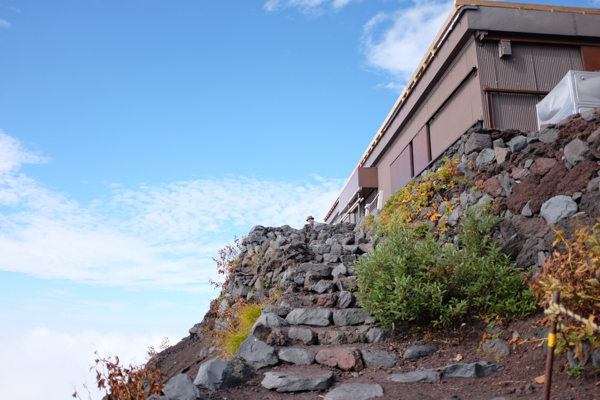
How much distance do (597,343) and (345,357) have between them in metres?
2.99

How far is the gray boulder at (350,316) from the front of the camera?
722 cm

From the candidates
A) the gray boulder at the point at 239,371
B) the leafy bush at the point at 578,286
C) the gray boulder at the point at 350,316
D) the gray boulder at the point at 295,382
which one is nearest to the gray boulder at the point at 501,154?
the gray boulder at the point at 350,316

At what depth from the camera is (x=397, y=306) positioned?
6.10 meters

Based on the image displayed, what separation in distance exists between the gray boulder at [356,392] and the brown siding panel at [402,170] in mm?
9383

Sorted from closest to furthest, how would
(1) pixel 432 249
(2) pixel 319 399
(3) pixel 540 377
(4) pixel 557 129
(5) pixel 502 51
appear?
(3) pixel 540 377
(2) pixel 319 399
(1) pixel 432 249
(4) pixel 557 129
(5) pixel 502 51

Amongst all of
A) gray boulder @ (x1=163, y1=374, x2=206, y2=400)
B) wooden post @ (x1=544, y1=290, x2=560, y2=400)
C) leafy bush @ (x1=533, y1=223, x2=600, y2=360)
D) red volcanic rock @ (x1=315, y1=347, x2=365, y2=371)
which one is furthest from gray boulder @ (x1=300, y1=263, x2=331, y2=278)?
wooden post @ (x1=544, y1=290, x2=560, y2=400)

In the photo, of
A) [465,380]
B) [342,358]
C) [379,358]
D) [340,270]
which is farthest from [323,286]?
[465,380]

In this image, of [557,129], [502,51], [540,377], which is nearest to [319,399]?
[540,377]

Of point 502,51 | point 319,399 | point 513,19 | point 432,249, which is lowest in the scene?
point 319,399

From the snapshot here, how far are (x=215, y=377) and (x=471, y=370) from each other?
3033 mm

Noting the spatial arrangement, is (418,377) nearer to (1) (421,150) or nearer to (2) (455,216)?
(2) (455,216)

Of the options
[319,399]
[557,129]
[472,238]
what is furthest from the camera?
[557,129]

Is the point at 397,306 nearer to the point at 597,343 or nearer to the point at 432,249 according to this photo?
the point at 432,249

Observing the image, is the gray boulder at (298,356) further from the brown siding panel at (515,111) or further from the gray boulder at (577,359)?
the brown siding panel at (515,111)
